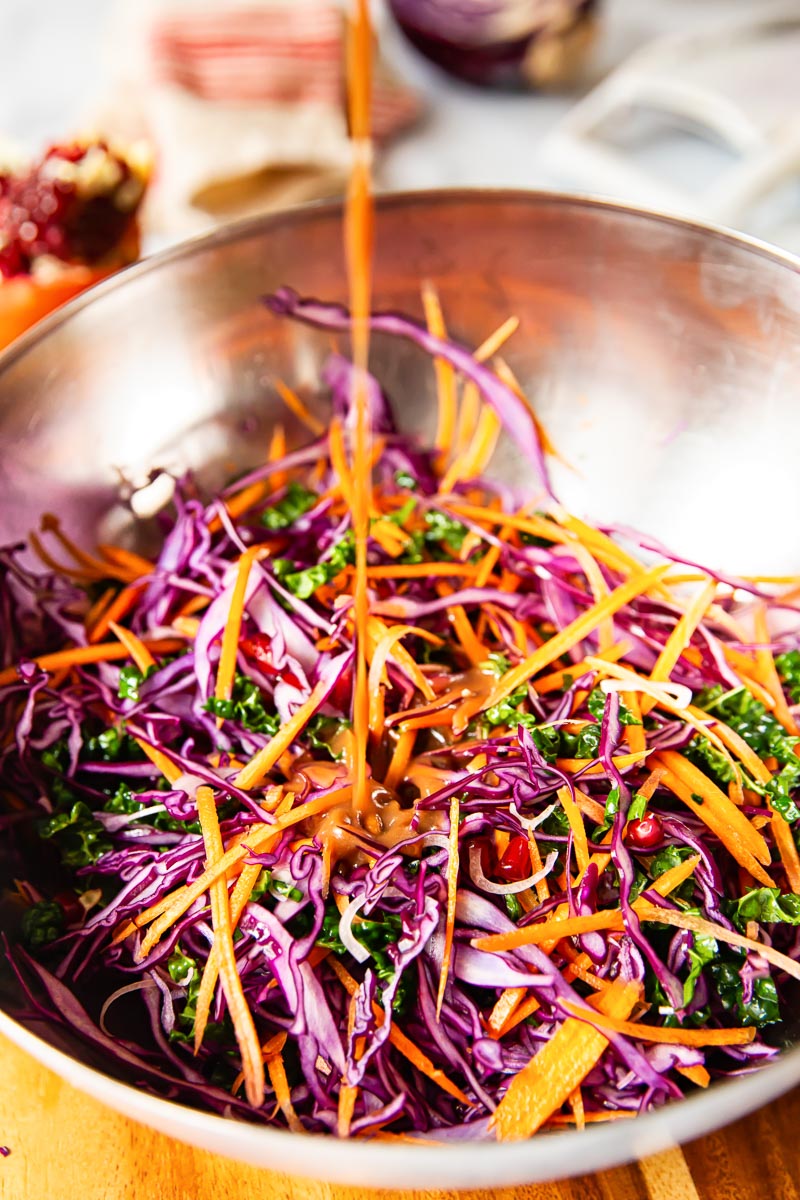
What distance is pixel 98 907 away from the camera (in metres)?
1.24

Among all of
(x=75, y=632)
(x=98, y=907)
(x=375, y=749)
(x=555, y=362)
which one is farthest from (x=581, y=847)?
(x=555, y=362)

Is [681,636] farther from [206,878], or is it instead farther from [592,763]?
[206,878]

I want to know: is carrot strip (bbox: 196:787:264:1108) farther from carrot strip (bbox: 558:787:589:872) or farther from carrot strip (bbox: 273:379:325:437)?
carrot strip (bbox: 273:379:325:437)

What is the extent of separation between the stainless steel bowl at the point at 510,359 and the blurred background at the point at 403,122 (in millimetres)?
572

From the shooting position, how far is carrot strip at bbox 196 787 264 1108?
103cm

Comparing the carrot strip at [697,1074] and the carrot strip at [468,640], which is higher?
the carrot strip at [468,640]

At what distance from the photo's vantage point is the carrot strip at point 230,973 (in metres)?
1.03

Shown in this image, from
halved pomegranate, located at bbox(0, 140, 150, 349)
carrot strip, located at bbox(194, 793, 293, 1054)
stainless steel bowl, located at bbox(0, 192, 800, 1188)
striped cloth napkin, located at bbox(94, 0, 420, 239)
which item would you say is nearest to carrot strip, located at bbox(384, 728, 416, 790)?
carrot strip, located at bbox(194, 793, 293, 1054)

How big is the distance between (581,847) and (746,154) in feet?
6.21

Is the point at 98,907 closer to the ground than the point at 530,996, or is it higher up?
closer to the ground

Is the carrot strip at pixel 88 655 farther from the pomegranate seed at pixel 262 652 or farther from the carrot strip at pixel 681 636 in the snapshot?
the carrot strip at pixel 681 636

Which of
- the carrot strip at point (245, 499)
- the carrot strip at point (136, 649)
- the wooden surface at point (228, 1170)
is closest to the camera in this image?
the wooden surface at point (228, 1170)

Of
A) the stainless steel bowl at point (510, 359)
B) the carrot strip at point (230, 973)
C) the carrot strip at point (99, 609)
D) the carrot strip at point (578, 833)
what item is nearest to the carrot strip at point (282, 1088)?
the carrot strip at point (230, 973)

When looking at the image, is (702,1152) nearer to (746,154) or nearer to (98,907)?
(98,907)
